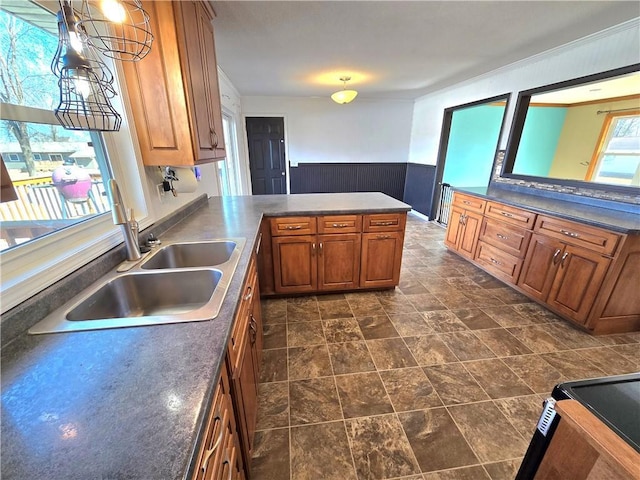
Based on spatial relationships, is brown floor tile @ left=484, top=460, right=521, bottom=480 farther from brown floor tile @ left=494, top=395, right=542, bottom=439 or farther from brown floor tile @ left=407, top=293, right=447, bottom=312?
brown floor tile @ left=407, top=293, right=447, bottom=312

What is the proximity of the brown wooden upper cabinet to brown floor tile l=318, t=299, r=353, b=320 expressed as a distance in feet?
5.22

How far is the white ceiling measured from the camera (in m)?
1.89

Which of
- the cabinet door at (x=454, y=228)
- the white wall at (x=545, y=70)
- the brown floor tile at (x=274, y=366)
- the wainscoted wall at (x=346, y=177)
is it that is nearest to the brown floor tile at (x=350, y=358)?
the brown floor tile at (x=274, y=366)

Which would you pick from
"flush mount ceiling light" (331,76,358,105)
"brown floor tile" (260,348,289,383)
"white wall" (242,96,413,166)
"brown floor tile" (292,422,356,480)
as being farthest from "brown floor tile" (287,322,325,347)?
"white wall" (242,96,413,166)

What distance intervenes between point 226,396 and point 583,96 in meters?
5.79

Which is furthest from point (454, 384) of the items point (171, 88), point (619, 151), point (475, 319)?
point (619, 151)

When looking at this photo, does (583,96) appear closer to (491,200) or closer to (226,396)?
(491,200)

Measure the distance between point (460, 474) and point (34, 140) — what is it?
232 centimetres

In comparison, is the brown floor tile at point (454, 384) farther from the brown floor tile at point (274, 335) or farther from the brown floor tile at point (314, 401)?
the brown floor tile at point (274, 335)

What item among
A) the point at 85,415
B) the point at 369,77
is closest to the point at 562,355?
the point at 85,415

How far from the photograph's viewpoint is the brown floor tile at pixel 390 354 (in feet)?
6.00

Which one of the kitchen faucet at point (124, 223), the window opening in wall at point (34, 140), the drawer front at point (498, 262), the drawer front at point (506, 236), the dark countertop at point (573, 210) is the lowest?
the drawer front at point (498, 262)

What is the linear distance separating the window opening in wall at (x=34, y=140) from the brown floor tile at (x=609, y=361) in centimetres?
325

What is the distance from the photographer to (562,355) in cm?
191
